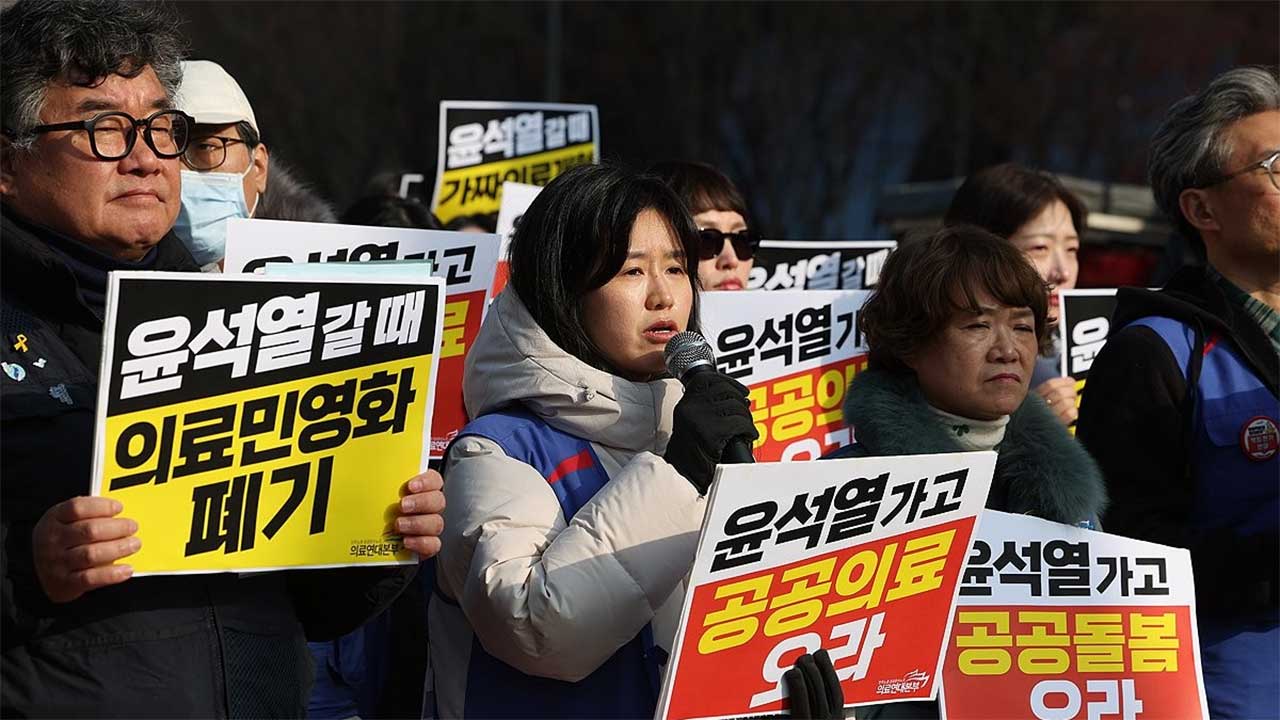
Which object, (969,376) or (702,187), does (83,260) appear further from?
(702,187)

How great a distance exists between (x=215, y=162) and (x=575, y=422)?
1.88m

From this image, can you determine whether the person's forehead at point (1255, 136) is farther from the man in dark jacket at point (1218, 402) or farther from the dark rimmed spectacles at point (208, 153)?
the dark rimmed spectacles at point (208, 153)

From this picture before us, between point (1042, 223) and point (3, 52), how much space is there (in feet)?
11.8

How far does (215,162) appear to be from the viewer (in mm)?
4746

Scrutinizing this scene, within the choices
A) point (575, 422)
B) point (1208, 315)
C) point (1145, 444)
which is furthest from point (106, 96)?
point (1208, 315)

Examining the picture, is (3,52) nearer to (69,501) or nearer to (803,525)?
(69,501)

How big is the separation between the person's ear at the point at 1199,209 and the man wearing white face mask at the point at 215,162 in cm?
253

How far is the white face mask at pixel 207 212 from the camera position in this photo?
175 inches

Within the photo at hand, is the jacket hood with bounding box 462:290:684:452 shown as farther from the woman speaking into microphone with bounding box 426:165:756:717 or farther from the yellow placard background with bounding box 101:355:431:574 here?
the yellow placard background with bounding box 101:355:431:574

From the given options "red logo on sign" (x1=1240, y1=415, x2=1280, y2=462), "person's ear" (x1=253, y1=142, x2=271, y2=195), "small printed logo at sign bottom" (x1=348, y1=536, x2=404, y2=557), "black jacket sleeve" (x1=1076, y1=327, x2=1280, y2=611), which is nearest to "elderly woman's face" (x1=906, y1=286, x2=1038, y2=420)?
"black jacket sleeve" (x1=1076, y1=327, x2=1280, y2=611)

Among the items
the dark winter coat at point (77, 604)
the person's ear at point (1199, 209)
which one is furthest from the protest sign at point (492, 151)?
the dark winter coat at point (77, 604)

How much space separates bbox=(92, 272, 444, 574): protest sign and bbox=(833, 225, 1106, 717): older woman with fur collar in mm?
1165

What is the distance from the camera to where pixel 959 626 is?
3365 mm

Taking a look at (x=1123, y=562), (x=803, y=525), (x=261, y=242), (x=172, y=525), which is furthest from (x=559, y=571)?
(x=261, y=242)
